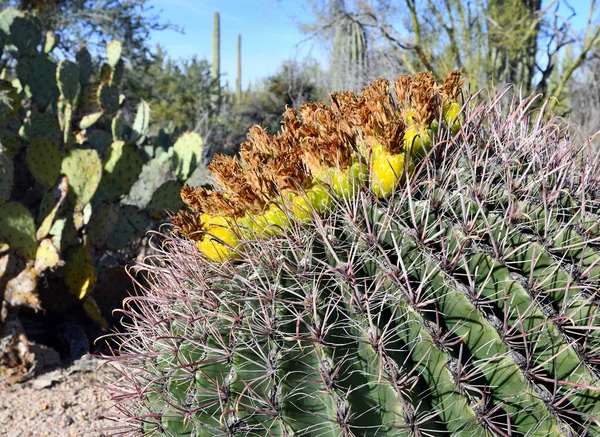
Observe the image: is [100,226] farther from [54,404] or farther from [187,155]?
[54,404]

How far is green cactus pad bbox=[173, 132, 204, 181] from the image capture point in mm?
5477

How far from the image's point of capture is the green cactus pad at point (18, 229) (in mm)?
4125

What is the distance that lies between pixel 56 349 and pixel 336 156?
12.9 feet

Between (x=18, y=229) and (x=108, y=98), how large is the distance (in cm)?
216

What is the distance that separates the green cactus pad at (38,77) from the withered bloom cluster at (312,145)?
14.4 ft

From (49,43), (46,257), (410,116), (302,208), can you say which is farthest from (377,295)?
(49,43)

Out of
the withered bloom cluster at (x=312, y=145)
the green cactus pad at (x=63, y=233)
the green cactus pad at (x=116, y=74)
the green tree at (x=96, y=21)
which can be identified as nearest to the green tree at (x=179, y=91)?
the green tree at (x=96, y=21)

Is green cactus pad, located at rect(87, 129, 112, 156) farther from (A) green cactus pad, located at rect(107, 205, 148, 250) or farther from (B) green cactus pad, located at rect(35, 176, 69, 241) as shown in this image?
(B) green cactus pad, located at rect(35, 176, 69, 241)

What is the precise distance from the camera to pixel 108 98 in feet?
19.2

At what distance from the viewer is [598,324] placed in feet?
4.84

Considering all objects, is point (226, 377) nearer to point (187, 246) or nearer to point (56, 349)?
point (187, 246)

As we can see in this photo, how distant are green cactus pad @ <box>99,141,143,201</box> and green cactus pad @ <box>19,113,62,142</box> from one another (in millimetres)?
627

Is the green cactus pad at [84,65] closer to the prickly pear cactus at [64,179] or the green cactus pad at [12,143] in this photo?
the prickly pear cactus at [64,179]

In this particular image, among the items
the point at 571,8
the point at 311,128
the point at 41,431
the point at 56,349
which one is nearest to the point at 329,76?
the point at 571,8
